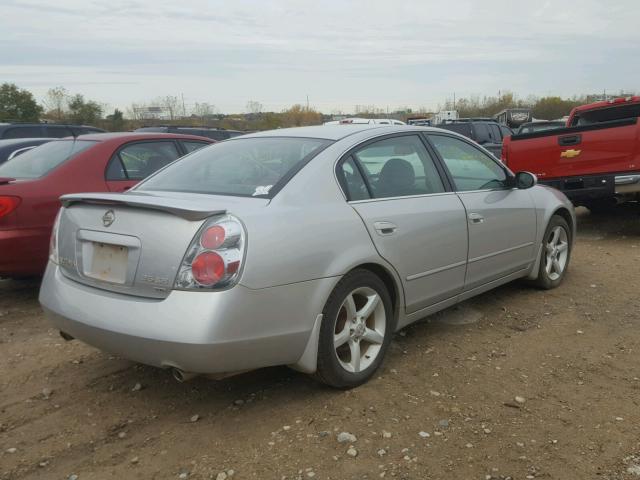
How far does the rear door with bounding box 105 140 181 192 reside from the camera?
5.39 meters

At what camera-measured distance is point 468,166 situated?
4.45 metres

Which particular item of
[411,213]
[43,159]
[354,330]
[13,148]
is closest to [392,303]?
[354,330]

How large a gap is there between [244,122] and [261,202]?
42956mm

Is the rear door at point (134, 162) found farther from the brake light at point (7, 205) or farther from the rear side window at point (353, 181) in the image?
the rear side window at point (353, 181)

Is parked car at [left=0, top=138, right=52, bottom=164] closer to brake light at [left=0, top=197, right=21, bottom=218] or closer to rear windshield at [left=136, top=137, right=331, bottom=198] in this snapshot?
brake light at [left=0, top=197, right=21, bottom=218]

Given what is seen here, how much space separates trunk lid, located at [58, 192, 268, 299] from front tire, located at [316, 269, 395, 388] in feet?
2.24

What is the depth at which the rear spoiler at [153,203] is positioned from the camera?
2.72 m

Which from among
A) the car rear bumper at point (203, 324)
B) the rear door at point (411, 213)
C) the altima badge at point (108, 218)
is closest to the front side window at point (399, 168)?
the rear door at point (411, 213)

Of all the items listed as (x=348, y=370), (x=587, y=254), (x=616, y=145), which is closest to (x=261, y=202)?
(x=348, y=370)

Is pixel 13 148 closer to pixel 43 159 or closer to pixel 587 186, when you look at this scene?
pixel 43 159

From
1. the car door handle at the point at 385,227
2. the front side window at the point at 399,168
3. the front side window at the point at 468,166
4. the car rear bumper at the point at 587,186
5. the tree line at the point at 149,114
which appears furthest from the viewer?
the tree line at the point at 149,114

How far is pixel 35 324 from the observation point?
15.2ft

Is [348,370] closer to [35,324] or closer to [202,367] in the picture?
[202,367]

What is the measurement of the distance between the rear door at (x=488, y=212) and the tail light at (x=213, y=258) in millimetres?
1965
